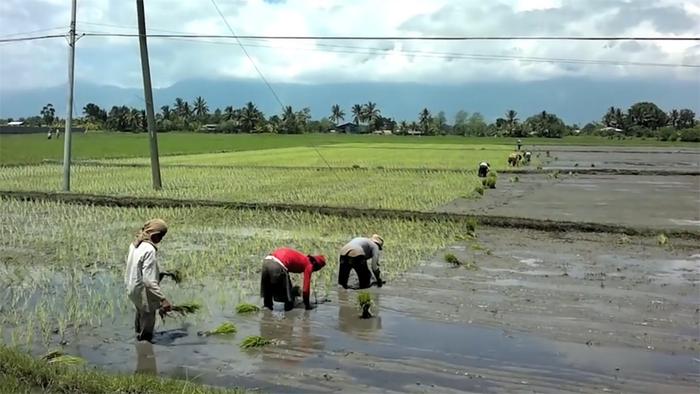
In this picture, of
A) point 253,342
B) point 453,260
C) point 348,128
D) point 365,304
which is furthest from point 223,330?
point 348,128

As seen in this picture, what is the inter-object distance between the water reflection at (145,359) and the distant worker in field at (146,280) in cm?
13

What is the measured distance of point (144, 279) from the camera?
626cm

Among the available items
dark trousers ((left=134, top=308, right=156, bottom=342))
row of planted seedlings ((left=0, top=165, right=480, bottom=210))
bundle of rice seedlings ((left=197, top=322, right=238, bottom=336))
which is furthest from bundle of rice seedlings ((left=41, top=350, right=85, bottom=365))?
row of planted seedlings ((left=0, top=165, right=480, bottom=210))

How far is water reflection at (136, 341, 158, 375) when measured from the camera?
5.61 metres

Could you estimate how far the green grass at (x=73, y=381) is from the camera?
4711mm

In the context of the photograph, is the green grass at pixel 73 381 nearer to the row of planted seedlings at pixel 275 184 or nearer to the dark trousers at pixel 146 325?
the dark trousers at pixel 146 325

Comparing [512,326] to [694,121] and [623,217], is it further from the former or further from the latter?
[694,121]

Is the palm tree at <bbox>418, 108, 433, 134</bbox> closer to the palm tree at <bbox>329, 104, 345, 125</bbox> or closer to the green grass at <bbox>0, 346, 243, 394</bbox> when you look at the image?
the palm tree at <bbox>329, 104, 345, 125</bbox>

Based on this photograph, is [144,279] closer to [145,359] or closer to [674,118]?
[145,359]

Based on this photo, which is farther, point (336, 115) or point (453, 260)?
point (336, 115)

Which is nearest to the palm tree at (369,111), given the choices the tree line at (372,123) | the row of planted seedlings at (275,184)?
the tree line at (372,123)

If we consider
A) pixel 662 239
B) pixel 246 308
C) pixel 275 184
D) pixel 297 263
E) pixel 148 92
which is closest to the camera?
pixel 246 308

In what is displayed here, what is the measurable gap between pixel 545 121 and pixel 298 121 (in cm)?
3526

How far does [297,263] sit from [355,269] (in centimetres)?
123
